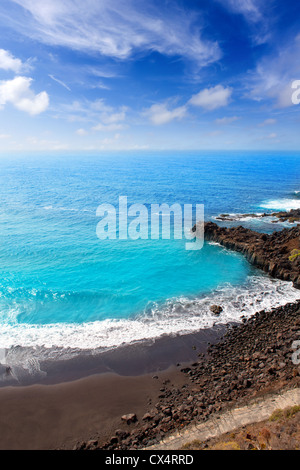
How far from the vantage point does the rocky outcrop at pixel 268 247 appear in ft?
119

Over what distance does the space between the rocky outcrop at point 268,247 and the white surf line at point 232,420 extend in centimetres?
2127

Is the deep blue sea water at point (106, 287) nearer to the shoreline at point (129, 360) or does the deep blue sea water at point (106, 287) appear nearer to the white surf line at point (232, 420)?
the shoreline at point (129, 360)

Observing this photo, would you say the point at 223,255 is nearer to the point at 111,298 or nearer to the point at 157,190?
the point at 111,298

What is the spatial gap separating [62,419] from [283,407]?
572 inches

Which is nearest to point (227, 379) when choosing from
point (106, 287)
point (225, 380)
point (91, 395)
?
point (225, 380)

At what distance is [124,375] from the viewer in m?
21.0

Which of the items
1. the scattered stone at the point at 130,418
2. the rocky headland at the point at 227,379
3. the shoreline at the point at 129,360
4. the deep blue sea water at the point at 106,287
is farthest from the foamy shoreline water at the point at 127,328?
the scattered stone at the point at 130,418

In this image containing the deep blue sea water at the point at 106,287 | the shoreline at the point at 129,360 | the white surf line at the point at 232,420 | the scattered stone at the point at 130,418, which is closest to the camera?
the white surf line at the point at 232,420

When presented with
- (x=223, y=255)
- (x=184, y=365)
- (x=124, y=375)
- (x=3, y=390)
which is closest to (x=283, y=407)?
(x=184, y=365)

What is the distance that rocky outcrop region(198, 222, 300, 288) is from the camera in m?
36.2

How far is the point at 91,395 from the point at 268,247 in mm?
35946

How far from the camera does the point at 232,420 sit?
1484 centimetres

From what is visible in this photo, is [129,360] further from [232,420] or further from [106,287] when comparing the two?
[106,287]
